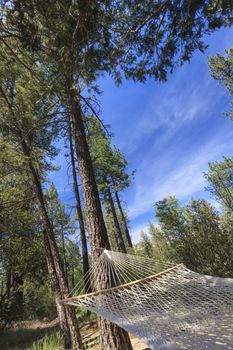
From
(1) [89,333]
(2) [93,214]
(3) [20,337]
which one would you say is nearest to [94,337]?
(1) [89,333]

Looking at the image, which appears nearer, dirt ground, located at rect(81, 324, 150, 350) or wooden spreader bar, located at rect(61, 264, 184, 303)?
wooden spreader bar, located at rect(61, 264, 184, 303)

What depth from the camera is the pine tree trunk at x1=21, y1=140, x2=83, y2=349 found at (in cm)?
361

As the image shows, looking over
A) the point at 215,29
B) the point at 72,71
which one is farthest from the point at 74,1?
the point at 215,29

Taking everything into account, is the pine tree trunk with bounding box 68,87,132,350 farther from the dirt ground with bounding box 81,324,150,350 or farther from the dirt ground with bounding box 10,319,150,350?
the dirt ground with bounding box 81,324,150,350

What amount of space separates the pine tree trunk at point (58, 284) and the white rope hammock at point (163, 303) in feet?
5.99

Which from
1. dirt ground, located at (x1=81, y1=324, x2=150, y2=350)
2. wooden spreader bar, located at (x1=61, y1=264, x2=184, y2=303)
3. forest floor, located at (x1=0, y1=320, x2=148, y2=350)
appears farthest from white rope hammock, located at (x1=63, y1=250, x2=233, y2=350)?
forest floor, located at (x1=0, y1=320, x2=148, y2=350)

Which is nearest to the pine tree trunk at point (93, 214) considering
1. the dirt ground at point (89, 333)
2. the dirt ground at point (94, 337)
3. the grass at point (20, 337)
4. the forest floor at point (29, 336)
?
the dirt ground at point (89, 333)

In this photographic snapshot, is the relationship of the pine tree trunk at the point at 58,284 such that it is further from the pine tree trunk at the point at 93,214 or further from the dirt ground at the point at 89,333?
the pine tree trunk at the point at 93,214

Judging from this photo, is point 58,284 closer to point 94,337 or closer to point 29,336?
point 94,337

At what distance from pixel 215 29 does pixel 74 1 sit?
172 cm

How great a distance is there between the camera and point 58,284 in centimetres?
429

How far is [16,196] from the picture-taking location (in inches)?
249

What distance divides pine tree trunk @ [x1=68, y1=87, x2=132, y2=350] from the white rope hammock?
20 cm

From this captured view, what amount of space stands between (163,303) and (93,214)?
117cm
